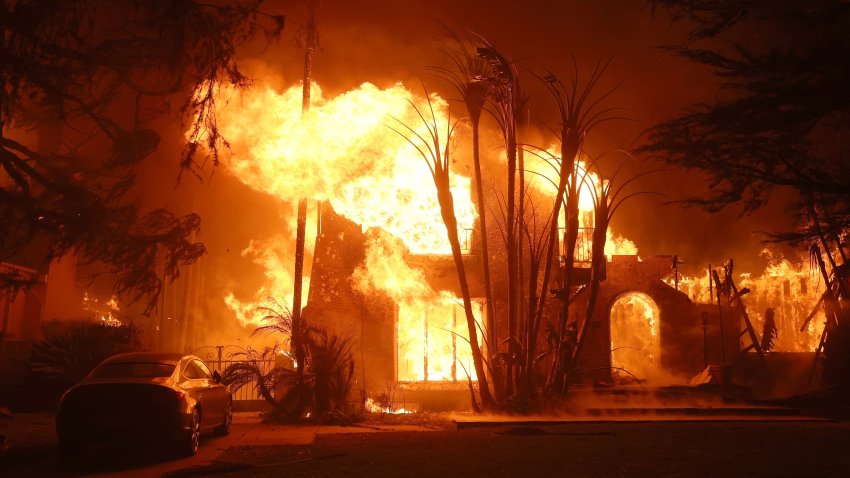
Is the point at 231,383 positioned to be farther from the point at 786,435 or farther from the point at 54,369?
the point at 786,435

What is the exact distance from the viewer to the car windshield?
10.5 meters

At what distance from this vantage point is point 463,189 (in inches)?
718

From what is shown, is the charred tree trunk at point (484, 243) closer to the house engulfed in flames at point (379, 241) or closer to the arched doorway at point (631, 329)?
the house engulfed in flames at point (379, 241)

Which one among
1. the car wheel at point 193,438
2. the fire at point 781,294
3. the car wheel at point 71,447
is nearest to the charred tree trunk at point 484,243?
the car wheel at point 193,438

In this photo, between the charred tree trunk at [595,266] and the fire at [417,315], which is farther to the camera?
the fire at [417,315]

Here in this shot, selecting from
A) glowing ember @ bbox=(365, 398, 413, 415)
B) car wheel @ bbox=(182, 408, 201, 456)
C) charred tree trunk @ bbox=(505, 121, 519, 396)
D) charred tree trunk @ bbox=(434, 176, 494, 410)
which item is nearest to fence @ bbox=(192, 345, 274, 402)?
glowing ember @ bbox=(365, 398, 413, 415)

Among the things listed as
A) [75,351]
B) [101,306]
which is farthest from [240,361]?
[101,306]

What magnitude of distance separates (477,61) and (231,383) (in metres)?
8.52

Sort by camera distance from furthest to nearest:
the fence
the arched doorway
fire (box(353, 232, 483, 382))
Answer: the arched doorway
fire (box(353, 232, 483, 382))
the fence

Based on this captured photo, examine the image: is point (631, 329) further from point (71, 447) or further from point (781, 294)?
point (71, 447)

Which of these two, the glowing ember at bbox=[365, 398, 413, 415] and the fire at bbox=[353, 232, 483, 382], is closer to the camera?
the glowing ember at bbox=[365, 398, 413, 415]

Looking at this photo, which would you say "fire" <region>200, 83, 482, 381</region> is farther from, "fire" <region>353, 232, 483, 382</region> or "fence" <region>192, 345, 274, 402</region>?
"fence" <region>192, 345, 274, 402</region>

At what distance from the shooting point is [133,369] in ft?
35.0

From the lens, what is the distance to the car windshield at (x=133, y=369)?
34.3 ft
